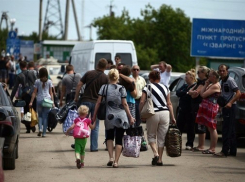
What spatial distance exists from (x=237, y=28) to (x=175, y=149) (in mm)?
25804

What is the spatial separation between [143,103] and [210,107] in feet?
8.18

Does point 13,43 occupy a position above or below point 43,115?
above

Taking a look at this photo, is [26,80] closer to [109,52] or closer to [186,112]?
[186,112]

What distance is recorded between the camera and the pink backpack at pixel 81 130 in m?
12.9

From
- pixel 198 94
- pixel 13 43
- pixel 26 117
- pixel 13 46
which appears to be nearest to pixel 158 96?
pixel 198 94

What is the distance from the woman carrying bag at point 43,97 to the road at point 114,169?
230 cm

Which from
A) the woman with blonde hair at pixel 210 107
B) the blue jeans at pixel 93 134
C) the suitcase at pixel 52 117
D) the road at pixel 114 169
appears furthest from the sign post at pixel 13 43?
the woman with blonde hair at pixel 210 107

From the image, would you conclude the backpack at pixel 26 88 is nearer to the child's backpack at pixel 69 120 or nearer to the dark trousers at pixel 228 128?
the child's backpack at pixel 69 120

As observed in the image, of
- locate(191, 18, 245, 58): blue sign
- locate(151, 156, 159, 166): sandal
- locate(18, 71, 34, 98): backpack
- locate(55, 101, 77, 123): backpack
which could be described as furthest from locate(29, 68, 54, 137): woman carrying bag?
locate(191, 18, 245, 58): blue sign

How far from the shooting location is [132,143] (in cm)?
1330

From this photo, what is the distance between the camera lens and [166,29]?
74.6 meters

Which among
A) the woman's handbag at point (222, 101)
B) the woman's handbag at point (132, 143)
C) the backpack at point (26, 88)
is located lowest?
the woman's handbag at point (132, 143)

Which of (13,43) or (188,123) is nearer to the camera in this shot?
(188,123)

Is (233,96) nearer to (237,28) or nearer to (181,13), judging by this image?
(237,28)
